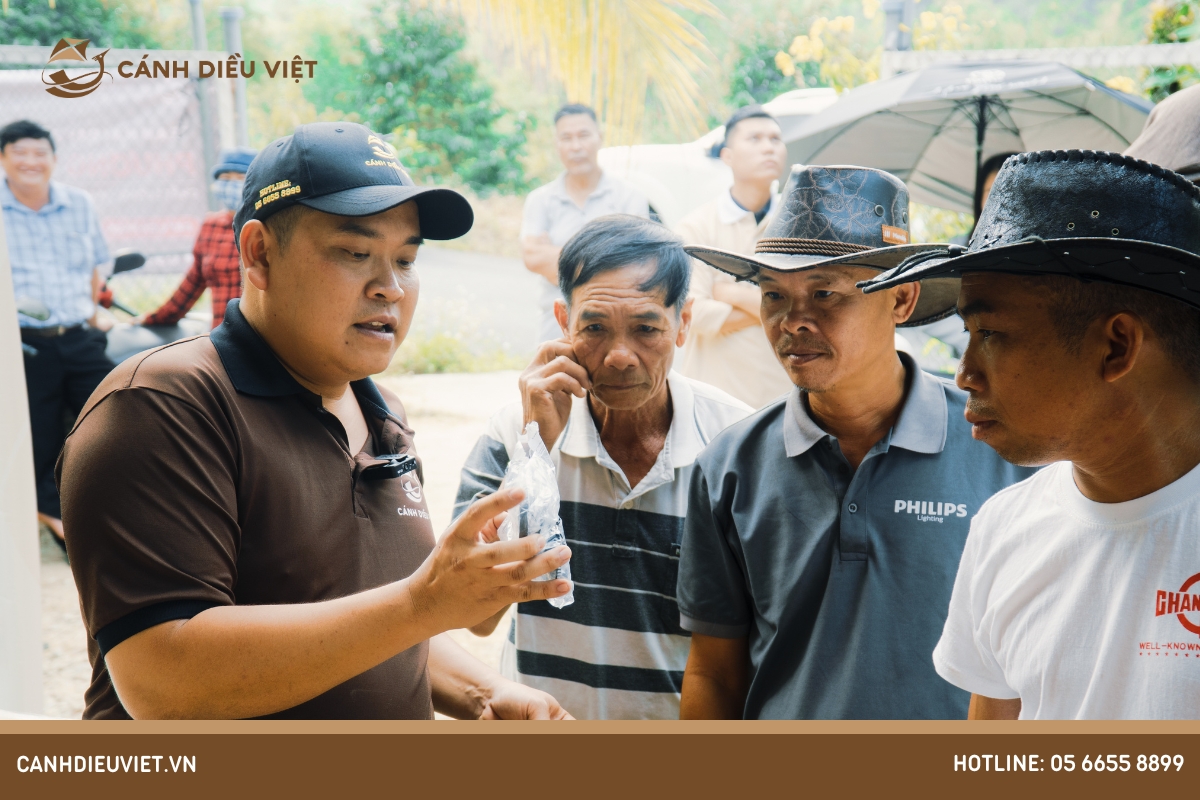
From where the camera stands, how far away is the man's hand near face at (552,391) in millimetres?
2555

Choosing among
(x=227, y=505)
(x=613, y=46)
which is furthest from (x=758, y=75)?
(x=227, y=505)

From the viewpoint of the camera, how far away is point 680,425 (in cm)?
263

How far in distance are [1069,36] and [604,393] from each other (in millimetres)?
25657

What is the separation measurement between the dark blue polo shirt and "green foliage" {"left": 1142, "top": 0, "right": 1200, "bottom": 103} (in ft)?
16.5

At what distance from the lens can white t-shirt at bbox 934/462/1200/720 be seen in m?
1.48

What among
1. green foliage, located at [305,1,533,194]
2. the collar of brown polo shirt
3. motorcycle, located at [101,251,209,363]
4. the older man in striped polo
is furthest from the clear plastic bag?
green foliage, located at [305,1,533,194]

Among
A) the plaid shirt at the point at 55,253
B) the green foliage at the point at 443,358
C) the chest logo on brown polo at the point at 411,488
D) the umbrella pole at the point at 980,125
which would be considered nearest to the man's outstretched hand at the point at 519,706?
the chest logo on brown polo at the point at 411,488

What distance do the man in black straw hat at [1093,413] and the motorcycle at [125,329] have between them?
5942 millimetres

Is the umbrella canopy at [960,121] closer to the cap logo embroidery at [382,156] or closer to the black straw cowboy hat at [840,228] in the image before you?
the black straw cowboy hat at [840,228]

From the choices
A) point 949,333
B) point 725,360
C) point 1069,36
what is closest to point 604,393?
point 725,360

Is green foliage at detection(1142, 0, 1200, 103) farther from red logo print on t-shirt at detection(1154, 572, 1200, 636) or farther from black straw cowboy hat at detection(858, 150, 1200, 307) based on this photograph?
red logo print on t-shirt at detection(1154, 572, 1200, 636)

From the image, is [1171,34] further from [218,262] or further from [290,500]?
[290,500]
